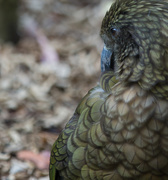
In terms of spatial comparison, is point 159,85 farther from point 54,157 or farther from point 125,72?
point 54,157

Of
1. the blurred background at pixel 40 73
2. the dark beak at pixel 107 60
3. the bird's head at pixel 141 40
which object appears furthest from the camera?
the blurred background at pixel 40 73

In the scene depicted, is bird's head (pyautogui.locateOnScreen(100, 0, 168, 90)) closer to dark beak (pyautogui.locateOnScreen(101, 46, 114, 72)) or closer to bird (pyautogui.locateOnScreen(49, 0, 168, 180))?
bird (pyautogui.locateOnScreen(49, 0, 168, 180))

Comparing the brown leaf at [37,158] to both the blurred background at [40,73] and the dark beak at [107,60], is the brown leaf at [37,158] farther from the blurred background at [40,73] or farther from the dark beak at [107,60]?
the dark beak at [107,60]

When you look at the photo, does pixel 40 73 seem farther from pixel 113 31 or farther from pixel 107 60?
pixel 113 31

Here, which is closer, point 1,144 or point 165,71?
point 165,71

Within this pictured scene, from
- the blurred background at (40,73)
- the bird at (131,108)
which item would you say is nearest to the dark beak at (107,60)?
the bird at (131,108)

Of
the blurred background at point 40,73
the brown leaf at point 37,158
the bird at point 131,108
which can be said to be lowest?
the bird at point 131,108

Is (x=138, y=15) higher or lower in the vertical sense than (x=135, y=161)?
higher

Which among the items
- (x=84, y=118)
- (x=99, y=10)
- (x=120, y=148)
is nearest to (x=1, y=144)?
(x=84, y=118)
